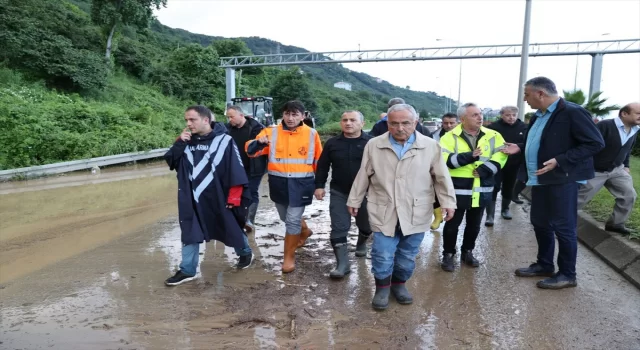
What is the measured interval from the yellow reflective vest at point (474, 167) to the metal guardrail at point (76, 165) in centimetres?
1049

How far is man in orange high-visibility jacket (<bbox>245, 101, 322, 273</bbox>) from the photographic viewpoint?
4.69m

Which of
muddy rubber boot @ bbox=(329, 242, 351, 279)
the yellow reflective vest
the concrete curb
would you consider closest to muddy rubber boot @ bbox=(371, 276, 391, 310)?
muddy rubber boot @ bbox=(329, 242, 351, 279)

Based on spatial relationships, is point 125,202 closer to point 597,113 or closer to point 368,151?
point 368,151

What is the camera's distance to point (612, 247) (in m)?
5.13

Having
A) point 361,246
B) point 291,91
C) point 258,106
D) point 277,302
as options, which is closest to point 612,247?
point 361,246

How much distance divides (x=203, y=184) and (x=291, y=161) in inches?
37.6

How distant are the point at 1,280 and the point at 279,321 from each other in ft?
10.2

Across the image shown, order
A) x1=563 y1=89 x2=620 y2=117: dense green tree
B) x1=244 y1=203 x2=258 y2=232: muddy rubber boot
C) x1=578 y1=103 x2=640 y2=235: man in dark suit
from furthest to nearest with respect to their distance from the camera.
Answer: x1=563 y1=89 x2=620 y2=117: dense green tree < x1=244 y1=203 x2=258 y2=232: muddy rubber boot < x1=578 y1=103 x2=640 y2=235: man in dark suit

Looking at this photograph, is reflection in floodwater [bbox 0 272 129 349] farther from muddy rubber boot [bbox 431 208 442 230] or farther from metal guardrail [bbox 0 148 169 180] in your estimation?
metal guardrail [bbox 0 148 169 180]

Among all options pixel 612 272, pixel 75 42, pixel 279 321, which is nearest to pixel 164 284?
pixel 279 321

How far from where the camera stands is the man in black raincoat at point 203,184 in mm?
4379

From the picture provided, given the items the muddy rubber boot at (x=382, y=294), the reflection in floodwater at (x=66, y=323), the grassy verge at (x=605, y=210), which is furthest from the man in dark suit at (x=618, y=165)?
the reflection in floodwater at (x=66, y=323)

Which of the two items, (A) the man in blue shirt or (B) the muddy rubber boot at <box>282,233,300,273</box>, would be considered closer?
(A) the man in blue shirt

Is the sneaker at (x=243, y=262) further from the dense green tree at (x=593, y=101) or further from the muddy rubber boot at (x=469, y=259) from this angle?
the dense green tree at (x=593, y=101)
